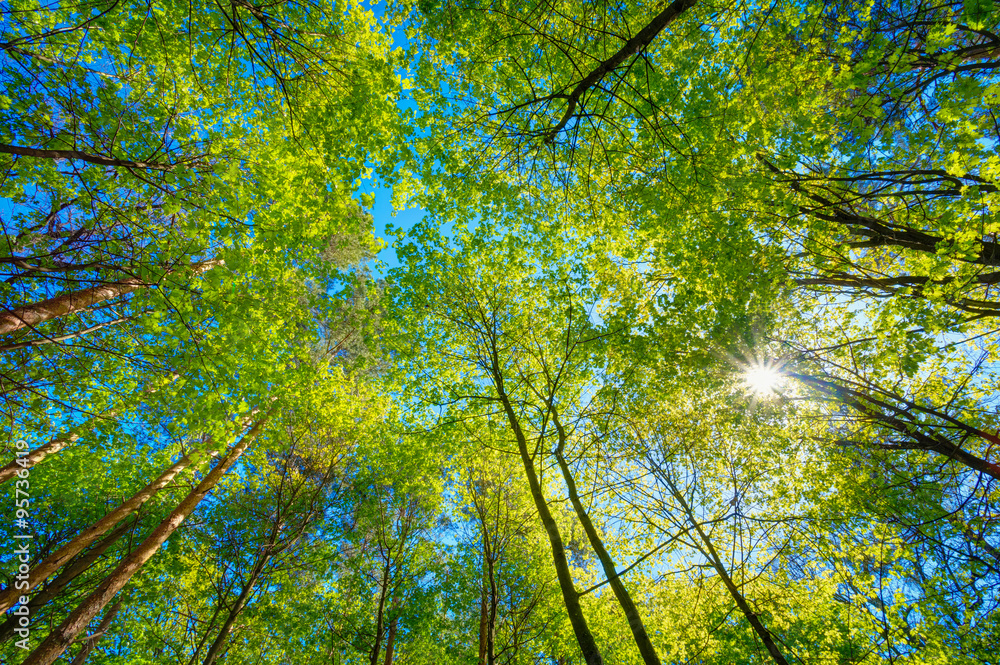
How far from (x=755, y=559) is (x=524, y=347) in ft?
21.6

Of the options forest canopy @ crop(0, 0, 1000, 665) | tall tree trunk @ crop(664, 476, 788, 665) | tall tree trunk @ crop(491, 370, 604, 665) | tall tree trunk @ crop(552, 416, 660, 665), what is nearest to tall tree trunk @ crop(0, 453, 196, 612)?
forest canopy @ crop(0, 0, 1000, 665)

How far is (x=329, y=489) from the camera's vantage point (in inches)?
356

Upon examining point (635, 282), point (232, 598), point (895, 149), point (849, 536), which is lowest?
point (849, 536)

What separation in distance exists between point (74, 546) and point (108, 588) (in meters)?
1.40

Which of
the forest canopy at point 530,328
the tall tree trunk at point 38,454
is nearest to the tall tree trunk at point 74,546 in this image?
the forest canopy at point 530,328

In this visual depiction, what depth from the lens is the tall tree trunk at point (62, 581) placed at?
7281mm

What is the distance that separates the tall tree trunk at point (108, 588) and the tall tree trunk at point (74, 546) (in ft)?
2.68

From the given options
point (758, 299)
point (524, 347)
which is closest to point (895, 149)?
point (758, 299)

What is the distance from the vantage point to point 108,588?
6.73 metres

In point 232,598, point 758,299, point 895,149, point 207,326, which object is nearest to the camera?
point 207,326

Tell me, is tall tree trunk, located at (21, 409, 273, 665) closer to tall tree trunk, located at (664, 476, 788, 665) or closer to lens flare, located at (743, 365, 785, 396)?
tall tree trunk, located at (664, 476, 788, 665)

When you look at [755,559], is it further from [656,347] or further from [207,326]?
[207,326]

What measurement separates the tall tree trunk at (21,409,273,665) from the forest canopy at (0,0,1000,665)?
67 millimetres

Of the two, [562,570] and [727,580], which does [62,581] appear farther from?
[727,580]
